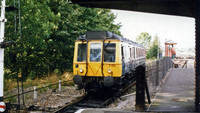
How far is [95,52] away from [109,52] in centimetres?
72

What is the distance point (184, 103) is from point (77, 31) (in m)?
11.7

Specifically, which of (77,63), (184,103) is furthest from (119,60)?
(184,103)

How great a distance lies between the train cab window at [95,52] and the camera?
37.3 feet

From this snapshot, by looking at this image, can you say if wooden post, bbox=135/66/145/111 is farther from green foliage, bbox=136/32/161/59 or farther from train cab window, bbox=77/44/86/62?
green foliage, bbox=136/32/161/59

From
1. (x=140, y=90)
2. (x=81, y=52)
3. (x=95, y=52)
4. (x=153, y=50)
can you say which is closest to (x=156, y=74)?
(x=95, y=52)

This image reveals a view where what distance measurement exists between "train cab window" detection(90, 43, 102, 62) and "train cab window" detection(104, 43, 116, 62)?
31cm

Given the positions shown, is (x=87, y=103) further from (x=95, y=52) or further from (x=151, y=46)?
(x=151, y=46)

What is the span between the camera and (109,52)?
11391 mm

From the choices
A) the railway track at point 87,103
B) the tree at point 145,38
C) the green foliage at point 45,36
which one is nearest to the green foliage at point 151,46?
the tree at point 145,38

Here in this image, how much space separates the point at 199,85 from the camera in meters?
6.28

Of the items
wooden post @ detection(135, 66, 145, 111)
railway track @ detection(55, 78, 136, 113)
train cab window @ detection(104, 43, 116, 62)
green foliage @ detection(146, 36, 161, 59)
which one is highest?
green foliage @ detection(146, 36, 161, 59)

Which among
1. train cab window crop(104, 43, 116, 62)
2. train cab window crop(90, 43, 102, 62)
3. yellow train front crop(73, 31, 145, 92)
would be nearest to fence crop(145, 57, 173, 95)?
yellow train front crop(73, 31, 145, 92)

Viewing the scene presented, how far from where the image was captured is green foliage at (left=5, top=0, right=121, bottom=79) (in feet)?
46.6

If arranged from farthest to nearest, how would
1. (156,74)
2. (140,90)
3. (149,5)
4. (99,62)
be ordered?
(156,74) → (99,62) → (149,5) → (140,90)
